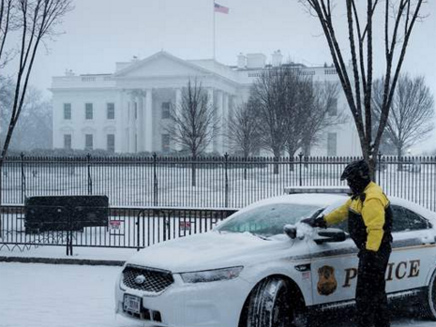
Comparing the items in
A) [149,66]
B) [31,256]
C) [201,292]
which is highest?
[149,66]

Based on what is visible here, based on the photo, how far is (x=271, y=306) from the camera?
6.31 m

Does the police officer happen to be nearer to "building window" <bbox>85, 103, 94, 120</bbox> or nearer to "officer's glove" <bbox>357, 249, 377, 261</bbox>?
"officer's glove" <bbox>357, 249, 377, 261</bbox>

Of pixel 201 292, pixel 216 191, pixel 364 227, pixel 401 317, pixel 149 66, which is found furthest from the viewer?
pixel 149 66

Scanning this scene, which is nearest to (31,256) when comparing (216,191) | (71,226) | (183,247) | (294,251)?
(71,226)

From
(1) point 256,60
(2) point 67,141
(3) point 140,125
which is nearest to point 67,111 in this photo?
(2) point 67,141

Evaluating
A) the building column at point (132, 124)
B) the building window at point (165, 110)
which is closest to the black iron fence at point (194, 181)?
the building window at point (165, 110)

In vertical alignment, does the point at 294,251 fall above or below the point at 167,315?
above

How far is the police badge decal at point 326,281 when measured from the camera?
269 inches

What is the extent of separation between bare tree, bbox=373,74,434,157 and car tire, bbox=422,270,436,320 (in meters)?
41.9

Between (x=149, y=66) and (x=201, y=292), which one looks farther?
(x=149, y=66)

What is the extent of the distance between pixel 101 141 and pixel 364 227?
219 ft

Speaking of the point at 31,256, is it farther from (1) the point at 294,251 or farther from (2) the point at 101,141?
(2) the point at 101,141

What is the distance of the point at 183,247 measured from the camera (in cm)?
692

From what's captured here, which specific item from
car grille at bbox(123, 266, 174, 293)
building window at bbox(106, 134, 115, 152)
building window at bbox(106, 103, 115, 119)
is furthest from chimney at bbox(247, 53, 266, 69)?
car grille at bbox(123, 266, 174, 293)
